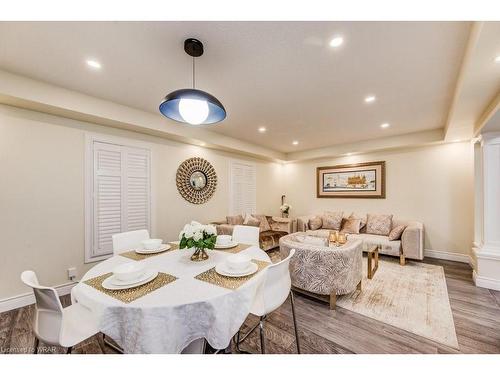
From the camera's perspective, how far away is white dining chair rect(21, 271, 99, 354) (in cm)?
113

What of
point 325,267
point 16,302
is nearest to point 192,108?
point 325,267

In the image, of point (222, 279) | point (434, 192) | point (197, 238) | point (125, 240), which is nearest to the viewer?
point (222, 279)

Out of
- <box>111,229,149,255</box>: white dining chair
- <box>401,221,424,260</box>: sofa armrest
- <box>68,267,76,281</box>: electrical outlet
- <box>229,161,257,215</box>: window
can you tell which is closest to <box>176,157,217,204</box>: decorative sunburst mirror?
<box>229,161,257,215</box>: window

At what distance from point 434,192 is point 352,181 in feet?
4.94

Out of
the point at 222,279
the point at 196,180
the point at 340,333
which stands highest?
the point at 196,180

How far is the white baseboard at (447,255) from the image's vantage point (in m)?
3.70

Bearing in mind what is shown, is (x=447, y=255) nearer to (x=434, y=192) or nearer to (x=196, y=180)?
(x=434, y=192)

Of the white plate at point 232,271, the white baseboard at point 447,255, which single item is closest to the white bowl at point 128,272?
the white plate at point 232,271

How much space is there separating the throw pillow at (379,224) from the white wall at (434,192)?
1.28 ft

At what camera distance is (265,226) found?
4703 mm

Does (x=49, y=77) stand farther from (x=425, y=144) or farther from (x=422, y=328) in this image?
(x=425, y=144)

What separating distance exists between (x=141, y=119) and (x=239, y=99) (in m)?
1.49

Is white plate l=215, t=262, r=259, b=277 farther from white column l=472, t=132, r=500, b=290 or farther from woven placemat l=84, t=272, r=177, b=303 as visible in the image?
white column l=472, t=132, r=500, b=290
